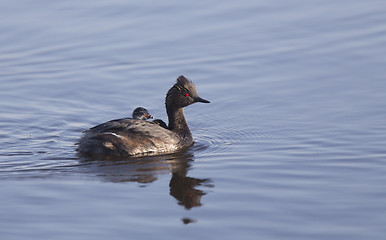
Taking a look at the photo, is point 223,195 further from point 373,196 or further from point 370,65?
point 370,65

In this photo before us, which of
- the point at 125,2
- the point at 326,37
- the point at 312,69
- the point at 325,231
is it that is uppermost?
the point at 125,2

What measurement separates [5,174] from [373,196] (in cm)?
511

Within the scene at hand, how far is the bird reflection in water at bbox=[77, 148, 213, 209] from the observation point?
9148 millimetres

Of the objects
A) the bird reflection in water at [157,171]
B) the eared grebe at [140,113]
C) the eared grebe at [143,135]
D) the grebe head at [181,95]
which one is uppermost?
the grebe head at [181,95]

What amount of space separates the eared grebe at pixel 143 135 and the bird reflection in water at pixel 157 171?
0.67ft

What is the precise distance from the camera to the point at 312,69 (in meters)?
14.9

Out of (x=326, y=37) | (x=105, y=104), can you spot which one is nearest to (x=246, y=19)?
(x=326, y=37)

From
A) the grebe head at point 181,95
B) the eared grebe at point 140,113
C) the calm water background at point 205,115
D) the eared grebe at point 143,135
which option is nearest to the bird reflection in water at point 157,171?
the calm water background at point 205,115

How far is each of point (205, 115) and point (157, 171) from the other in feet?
11.7

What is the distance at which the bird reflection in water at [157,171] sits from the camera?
9.15 metres

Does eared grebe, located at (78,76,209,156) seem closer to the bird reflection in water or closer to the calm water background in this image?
the bird reflection in water

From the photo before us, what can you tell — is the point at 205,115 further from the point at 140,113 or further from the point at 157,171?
the point at 157,171

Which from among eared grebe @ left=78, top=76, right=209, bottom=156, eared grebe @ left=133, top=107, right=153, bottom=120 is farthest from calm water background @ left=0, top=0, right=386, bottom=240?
eared grebe @ left=133, top=107, right=153, bottom=120

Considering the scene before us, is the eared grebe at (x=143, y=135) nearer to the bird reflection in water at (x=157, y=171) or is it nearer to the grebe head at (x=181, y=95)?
the grebe head at (x=181, y=95)
